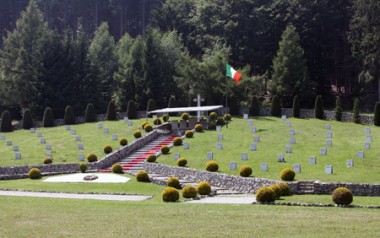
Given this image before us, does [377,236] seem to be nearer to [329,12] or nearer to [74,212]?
[74,212]

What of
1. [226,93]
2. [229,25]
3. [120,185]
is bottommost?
[120,185]

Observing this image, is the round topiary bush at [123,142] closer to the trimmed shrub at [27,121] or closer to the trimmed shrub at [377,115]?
the trimmed shrub at [27,121]

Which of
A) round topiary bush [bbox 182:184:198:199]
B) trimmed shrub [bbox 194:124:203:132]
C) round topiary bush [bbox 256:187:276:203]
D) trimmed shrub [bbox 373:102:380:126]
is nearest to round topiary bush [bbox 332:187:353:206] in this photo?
round topiary bush [bbox 256:187:276:203]

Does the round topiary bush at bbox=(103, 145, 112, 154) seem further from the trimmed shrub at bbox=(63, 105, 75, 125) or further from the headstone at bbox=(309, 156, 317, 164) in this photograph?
the trimmed shrub at bbox=(63, 105, 75, 125)

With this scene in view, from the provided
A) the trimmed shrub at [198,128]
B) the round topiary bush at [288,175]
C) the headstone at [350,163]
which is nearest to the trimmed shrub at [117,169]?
the trimmed shrub at [198,128]

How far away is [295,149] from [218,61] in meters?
26.9

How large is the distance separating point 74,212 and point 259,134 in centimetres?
3179

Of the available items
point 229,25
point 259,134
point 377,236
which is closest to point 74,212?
point 377,236

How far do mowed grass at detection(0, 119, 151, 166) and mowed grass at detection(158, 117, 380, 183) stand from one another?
26.5 feet

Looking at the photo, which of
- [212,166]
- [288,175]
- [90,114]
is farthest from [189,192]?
[90,114]

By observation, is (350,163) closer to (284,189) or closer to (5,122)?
(284,189)

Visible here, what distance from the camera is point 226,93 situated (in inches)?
2862

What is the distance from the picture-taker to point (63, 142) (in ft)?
206

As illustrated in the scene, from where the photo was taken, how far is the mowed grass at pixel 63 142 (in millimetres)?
55719
